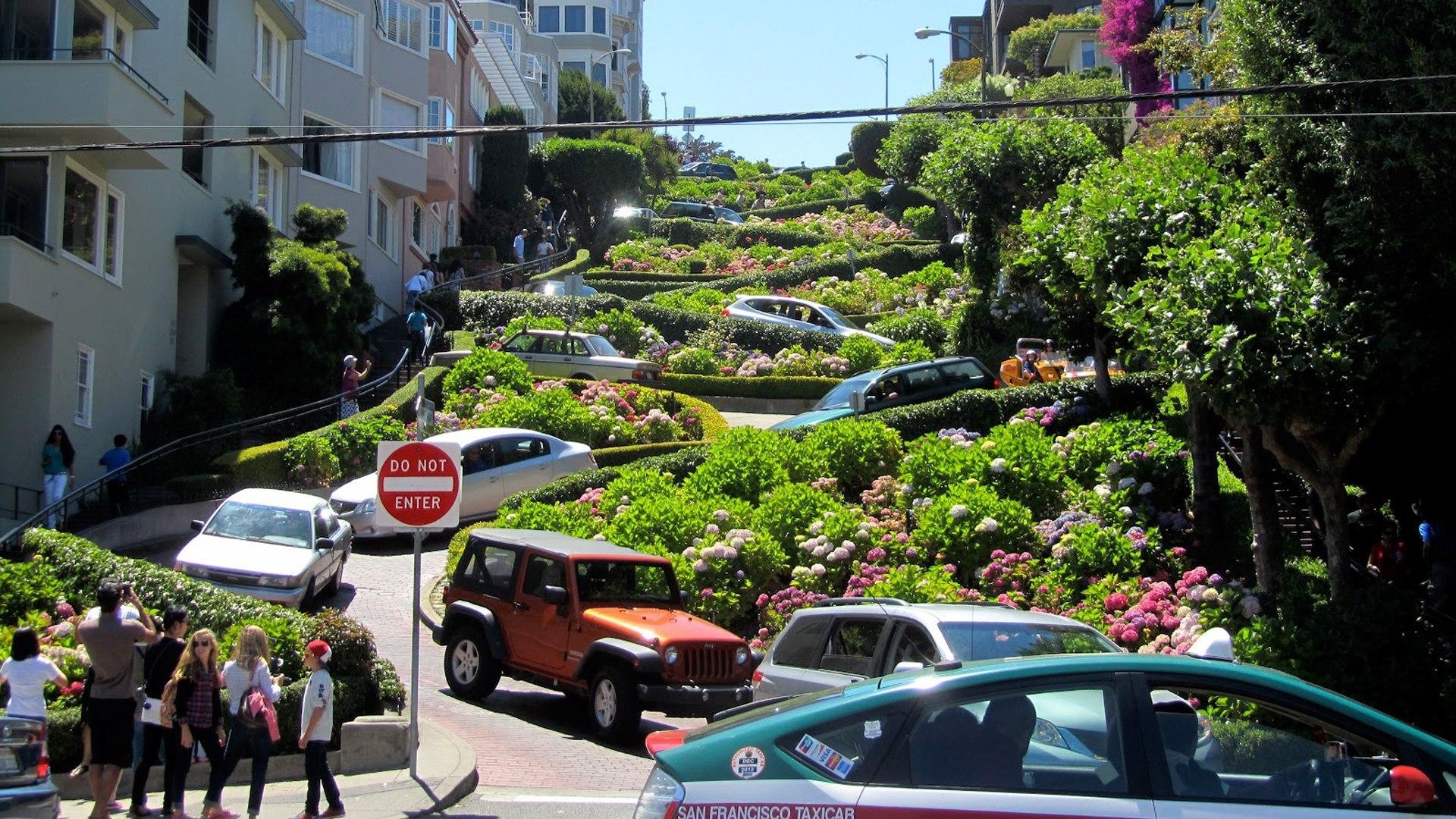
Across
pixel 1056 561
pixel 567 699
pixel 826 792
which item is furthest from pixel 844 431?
pixel 826 792

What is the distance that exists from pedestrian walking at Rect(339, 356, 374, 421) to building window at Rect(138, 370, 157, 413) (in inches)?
128

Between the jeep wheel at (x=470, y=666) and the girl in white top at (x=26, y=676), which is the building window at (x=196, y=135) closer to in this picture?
the jeep wheel at (x=470, y=666)

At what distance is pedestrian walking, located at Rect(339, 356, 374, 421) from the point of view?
2806 centimetres

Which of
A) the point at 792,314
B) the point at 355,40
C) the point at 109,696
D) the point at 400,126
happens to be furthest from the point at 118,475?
the point at 400,126

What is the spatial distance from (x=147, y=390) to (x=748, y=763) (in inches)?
934

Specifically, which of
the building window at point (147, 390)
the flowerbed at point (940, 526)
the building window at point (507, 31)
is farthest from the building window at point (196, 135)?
the building window at point (507, 31)

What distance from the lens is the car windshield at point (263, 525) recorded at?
18375 mm

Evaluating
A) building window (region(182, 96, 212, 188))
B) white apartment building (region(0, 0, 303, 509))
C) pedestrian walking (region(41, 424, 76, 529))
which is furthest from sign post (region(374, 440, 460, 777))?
building window (region(182, 96, 212, 188))

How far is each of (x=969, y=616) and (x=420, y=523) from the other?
13.5ft

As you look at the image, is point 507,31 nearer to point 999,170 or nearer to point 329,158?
point 329,158

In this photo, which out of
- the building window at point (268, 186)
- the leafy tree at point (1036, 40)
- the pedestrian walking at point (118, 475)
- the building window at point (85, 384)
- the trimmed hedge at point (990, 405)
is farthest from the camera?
the leafy tree at point (1036, 40)

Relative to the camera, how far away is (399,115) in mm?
42188

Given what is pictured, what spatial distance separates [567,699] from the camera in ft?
49.4

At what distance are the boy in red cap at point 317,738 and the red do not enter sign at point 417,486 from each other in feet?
5.07
